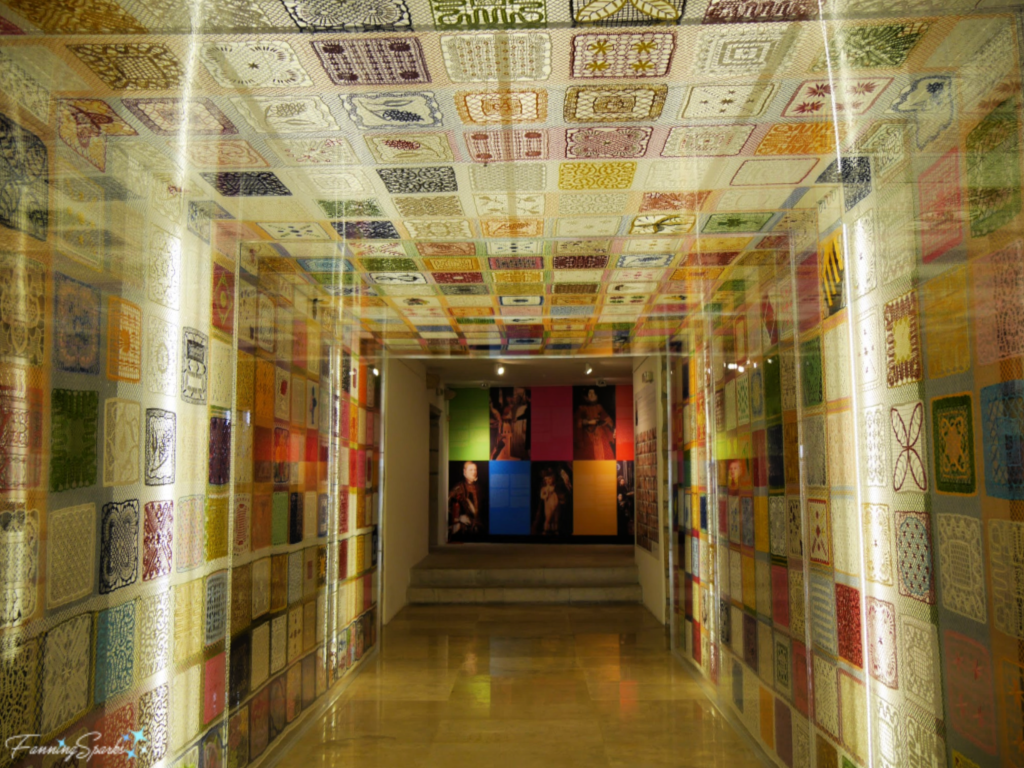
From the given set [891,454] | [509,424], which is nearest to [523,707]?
[891,454]

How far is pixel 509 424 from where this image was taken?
42.9 feet

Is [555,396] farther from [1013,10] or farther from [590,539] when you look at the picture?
[1013,10]

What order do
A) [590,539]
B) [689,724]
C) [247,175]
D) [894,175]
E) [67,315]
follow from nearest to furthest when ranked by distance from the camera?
1. [67,315]
2. [894,175]
3. [247,175]
4. [689,724]
5. [590,539]

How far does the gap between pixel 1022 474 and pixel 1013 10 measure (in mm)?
1141

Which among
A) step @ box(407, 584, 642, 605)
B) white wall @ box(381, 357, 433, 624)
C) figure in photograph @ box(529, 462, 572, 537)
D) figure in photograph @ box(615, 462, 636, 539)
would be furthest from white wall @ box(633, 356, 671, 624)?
figure in photograph @ box(529, 462, 572, 537)

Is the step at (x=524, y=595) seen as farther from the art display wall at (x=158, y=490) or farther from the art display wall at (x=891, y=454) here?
the art display wall at (x=891, y=454)

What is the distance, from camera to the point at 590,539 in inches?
502

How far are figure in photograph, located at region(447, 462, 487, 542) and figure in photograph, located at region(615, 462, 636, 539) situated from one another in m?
2.30

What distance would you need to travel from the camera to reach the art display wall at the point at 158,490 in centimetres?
198

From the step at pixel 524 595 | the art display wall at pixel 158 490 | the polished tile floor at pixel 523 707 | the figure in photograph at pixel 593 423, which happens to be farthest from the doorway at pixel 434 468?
the art display wall at pixel 158 490

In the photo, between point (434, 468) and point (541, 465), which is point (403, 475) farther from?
point (541, 465)

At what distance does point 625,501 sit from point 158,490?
1063 centimetres

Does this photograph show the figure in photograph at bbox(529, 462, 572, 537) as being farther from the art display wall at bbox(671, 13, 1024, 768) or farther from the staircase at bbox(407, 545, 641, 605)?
the art display wall at bbox(671, 13, 1024, 768)

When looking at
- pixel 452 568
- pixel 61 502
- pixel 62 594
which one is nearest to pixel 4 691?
pixel 62 594
